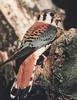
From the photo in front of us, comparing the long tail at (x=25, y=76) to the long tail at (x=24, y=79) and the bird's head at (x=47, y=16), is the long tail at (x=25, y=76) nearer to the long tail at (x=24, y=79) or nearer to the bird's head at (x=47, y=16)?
the long tail at (x=24, y=79)

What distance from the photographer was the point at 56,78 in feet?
6.84

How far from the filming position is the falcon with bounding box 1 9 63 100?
212 cm

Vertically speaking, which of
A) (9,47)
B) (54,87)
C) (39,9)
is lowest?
(54,87)

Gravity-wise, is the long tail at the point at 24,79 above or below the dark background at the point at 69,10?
below

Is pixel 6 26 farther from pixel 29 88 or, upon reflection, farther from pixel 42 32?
pixel 29 88

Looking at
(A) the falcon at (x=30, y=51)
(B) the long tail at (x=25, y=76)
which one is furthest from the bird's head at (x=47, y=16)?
(B) the long tail at (x=25, y=76)

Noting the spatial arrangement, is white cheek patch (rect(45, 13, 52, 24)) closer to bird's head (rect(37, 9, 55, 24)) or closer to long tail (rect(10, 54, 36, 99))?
bird's head (rect(37, 9, 55, 24))

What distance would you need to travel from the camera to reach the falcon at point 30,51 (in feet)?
6.97

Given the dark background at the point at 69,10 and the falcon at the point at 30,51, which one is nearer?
the falcon at the point at 30,51

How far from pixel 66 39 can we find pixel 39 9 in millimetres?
303

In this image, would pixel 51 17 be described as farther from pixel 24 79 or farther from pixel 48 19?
pixel 24 79

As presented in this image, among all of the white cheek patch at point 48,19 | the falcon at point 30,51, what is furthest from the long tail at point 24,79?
the white cheek patch at point 48,19

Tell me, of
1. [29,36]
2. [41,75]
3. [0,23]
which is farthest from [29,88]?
[0,23]

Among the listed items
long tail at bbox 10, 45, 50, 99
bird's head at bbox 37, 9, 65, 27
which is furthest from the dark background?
long tail at bbox 10, 45, 50, 99
